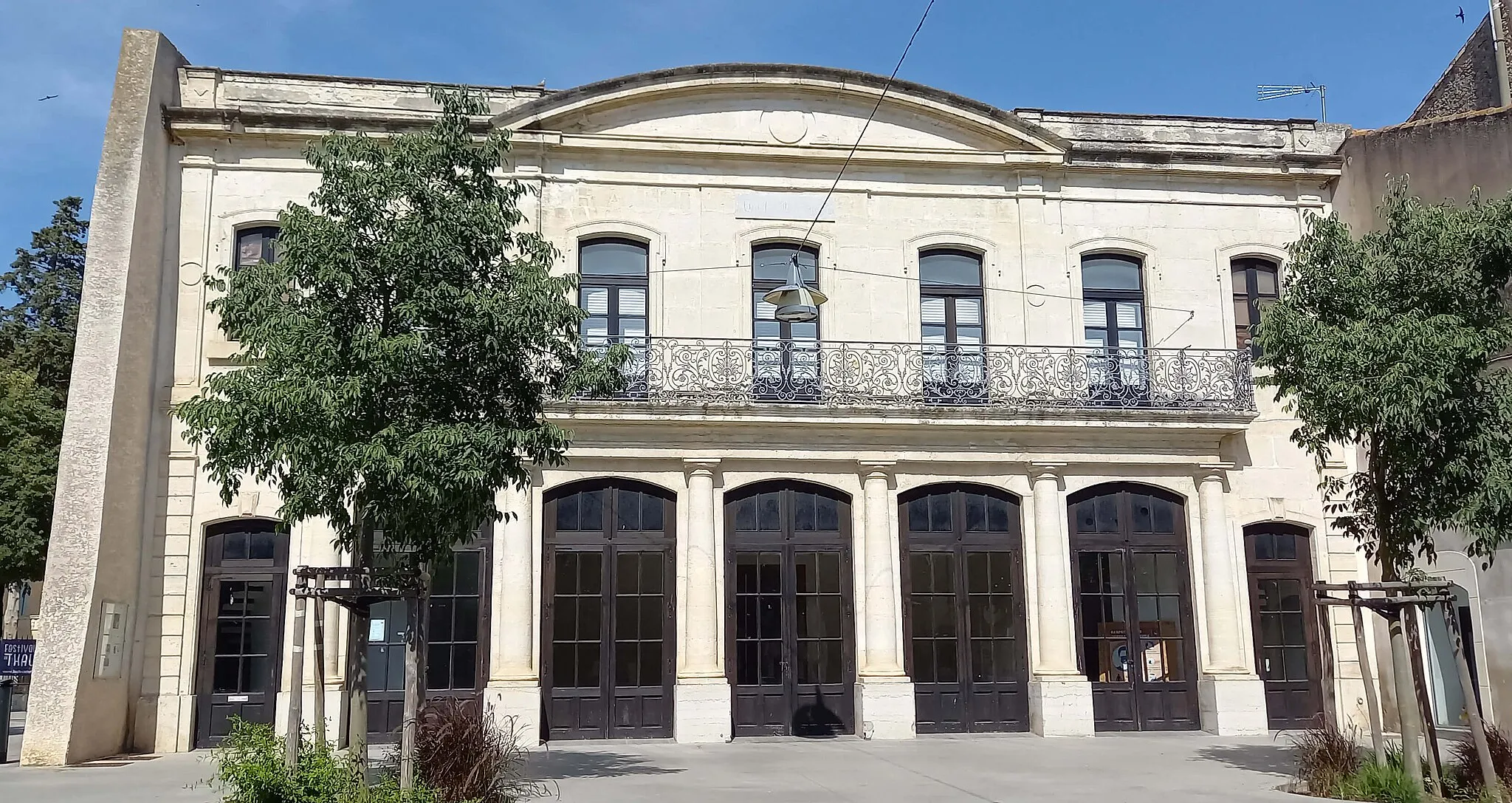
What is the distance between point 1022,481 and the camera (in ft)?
54.0

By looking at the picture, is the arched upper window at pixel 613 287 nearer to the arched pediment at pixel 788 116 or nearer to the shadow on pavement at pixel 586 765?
the arched pediment at pixel 788 116

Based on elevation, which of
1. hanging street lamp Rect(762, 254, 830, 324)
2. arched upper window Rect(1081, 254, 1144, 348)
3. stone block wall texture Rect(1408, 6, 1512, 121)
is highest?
stone block wall texture Rect(1408, 6, 1512, 121)

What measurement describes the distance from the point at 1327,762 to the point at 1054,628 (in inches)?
218

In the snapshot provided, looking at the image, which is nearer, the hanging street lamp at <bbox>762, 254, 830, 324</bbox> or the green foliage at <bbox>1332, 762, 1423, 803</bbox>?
the green foliage at <bbox>1332, 762, 1423, 803</bbox>

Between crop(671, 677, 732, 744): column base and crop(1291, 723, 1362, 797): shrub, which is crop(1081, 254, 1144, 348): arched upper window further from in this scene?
crop(1291, 723, 1362, 797): shrub

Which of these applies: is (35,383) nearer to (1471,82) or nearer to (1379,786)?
(1379,786)

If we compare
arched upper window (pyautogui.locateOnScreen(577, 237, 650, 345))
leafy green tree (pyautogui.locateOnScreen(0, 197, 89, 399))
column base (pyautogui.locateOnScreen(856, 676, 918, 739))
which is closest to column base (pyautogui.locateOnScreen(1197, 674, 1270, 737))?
column base (pyautogui.locateOnScreen(856, 676, 918, 739))

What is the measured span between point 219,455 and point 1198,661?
12384 millimetres

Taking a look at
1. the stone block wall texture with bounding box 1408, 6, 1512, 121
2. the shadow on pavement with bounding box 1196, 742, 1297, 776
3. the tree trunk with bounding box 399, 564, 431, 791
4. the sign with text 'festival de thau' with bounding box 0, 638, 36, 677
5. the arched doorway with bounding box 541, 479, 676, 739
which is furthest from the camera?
the stone block wall texture with bounding box 1408, 6, 1512, 121

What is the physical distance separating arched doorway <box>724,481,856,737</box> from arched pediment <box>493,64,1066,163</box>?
4.83m

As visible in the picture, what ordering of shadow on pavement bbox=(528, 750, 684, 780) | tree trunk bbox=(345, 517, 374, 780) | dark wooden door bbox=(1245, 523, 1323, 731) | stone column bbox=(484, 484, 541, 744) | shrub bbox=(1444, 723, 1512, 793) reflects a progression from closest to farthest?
1. tree trunk bbox=(345, 517, 374, 780)
2. shrub bbox=(1444, 723, 1512, 793)
3. shadow on pavement bbox=(528, 750, 684, 780)
4. stone column bbox=(484, 484, 541, 744)
5. dark wooden door bbox=(1245, 523, 1323, 731)

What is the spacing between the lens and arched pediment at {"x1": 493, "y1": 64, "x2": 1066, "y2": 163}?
54.7 ft

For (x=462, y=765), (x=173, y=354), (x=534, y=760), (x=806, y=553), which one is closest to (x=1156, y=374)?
(x=806, y=553)

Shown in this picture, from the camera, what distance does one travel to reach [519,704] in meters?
14.8
